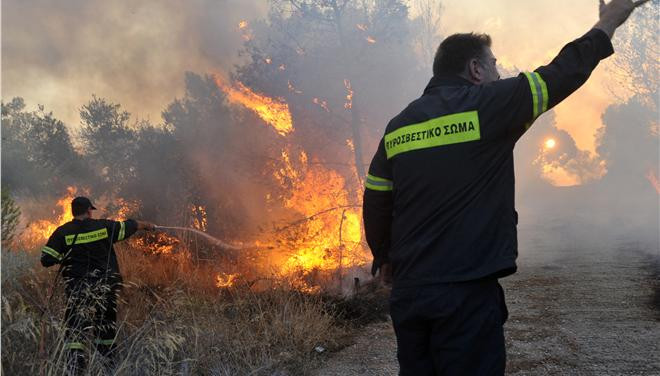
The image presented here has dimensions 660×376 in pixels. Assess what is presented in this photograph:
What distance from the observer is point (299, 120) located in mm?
13102

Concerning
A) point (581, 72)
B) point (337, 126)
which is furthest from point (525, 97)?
point (337, 126)

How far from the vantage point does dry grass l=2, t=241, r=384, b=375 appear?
9.61ft

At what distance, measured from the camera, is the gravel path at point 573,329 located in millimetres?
3863

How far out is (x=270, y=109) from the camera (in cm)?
1324

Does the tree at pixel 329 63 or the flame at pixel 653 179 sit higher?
the tree at pixel 329 63

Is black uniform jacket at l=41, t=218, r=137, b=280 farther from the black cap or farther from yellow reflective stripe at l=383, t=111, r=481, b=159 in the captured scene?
yellow reflective stripe at l=383, t=111, r=481, b=159

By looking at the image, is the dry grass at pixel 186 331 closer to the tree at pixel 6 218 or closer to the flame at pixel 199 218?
the tree at pixel 6 218

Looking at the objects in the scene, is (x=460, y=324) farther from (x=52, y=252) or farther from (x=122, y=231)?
(x=52, y=252)

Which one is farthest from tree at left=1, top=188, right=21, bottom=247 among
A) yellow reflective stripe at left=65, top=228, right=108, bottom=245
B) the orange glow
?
the orange glow

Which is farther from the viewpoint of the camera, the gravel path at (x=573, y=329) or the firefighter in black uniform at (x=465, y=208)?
the gravel path at (x=573, y=329)

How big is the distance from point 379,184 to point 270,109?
11.6m

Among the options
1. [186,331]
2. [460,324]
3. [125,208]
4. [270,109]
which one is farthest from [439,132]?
[125,208]

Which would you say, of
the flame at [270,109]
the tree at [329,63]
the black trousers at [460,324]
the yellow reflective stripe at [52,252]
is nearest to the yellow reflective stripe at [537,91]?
the black trousers at [460,324]

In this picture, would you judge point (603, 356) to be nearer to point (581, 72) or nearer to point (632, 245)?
point (581, 72)
